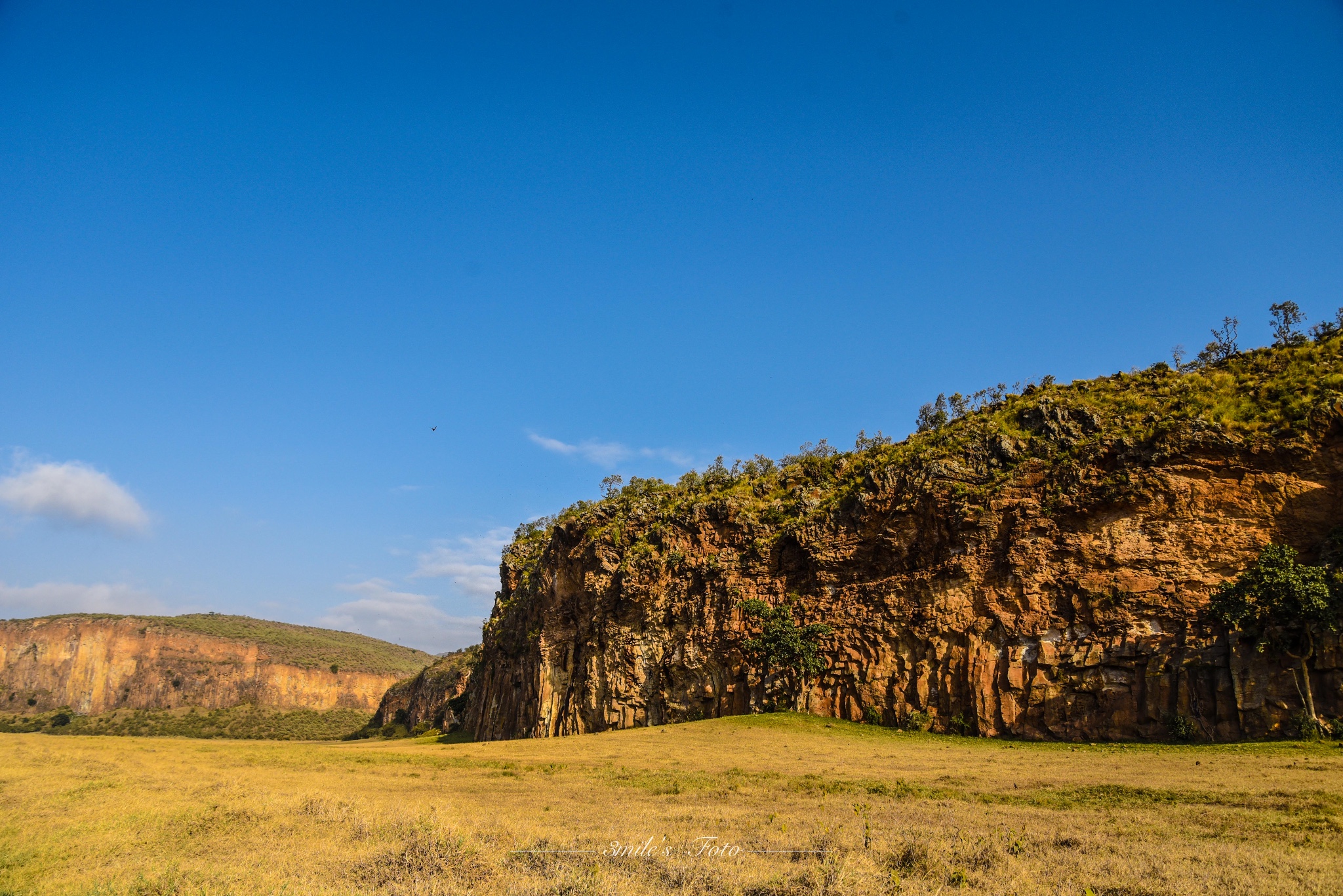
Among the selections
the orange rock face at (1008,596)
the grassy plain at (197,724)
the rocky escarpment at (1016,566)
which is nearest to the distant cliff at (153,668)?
the grassy plain at (197,724)

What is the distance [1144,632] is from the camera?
111ft

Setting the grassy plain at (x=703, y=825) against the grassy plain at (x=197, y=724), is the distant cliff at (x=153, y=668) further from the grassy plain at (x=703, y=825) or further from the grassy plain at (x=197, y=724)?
the grassy plain at (x=703, y=825)

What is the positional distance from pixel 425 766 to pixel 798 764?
1727 centimetres

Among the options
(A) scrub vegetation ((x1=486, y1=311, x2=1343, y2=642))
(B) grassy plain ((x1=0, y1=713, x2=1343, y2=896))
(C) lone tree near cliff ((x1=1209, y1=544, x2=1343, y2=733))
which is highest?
(A) scrub vegetation ((x1=486, y1=311, x2=1343, y2=642))

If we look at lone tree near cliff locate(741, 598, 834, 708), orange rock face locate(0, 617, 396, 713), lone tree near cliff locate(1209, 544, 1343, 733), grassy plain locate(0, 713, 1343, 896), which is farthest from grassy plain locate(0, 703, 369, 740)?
lone tree near cliff locate(1209, 544, 1343, 733)

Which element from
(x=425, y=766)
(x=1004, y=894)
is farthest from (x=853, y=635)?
(x=1004, y=894)

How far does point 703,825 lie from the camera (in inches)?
653

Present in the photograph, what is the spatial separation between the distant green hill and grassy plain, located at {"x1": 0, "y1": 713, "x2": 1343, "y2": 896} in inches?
5629

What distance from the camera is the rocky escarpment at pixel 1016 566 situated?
108ft

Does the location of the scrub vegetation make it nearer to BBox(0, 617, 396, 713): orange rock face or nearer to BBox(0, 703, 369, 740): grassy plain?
BBox(0, 703, 369, 740): grassy plain

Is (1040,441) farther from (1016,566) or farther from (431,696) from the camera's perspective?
(431,696)

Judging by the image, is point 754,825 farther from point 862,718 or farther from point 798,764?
point 862,718

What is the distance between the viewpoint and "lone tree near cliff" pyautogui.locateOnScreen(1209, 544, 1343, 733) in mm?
28016

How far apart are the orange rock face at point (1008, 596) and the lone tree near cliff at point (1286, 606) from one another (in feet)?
2.46
